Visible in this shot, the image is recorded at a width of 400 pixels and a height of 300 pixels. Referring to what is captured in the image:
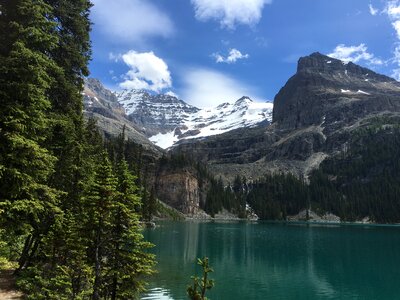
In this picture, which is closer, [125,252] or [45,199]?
[125,252]

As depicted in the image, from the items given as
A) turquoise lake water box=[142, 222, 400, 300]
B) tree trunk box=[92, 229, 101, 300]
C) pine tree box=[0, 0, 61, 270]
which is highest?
pine tree box=[0, 0, 61, 270]

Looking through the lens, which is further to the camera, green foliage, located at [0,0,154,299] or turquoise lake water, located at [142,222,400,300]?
turquoise lake water, located at [142,222,400,300]

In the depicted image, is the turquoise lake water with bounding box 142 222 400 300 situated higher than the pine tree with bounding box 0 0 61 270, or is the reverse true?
the pine tree with bounding box 0 0 61 270

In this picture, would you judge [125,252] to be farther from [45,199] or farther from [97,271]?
[45,199]

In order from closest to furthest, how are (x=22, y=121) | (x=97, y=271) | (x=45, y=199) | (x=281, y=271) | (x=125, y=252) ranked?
(x=97, y=271), (x=22, y=121), (x=125, y=252), (x=45, y=199), (x=281, y=271)

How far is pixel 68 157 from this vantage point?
95.6ft

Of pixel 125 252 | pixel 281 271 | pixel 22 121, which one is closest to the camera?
pixel 22 121

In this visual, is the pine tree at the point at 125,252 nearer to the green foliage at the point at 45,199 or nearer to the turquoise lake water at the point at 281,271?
the green foliage at the point at 45,199

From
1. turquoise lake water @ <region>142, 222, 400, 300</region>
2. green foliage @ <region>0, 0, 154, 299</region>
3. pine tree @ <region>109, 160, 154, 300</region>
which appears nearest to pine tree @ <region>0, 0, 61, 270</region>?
green foliage @ <region>0, 0, 154, 299</region>

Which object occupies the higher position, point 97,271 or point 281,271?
point 97,271

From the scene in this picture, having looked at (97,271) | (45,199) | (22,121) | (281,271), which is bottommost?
(281,271)

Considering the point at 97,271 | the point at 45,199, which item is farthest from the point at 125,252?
the point at 45,199

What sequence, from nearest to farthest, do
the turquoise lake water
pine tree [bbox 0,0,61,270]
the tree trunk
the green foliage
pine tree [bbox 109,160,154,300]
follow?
the tree trunk, pine tree [bbox 0,0,61,270], the green foliage, pine tree [bbox 109,160,154,300], the turquoise lake water

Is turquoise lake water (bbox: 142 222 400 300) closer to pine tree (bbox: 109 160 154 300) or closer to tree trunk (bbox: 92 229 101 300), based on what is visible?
pine tree (bbox: 109 160 154 300)
